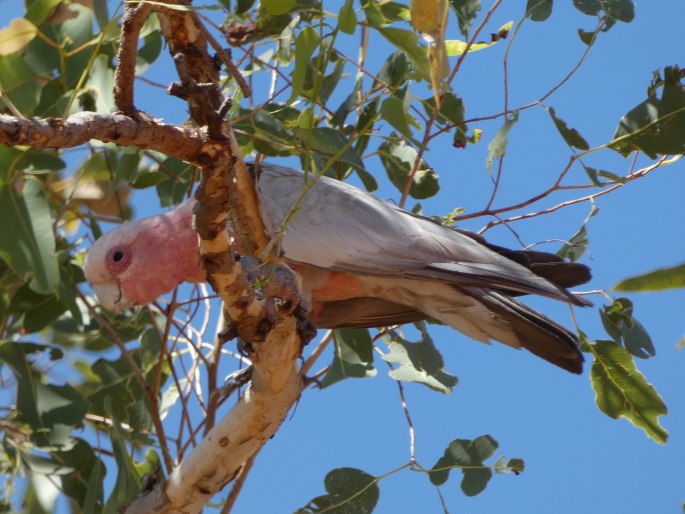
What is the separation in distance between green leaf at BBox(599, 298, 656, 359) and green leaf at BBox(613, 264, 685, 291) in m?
1.31

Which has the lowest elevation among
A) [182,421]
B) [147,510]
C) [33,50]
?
[147,510]

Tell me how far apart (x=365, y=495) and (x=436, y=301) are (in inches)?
20.9

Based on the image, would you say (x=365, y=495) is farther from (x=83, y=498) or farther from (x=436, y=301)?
(x=83, y=498)

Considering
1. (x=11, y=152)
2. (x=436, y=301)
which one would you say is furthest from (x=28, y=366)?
(x=436, y=301)

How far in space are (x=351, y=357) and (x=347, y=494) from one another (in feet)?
1.13

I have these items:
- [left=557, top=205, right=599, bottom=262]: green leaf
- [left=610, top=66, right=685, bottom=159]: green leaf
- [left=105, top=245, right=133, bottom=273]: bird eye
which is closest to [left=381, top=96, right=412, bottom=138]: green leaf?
[left=610, top=66, right=685, bottom=159]: green leaf

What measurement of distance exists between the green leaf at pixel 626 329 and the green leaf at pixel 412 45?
34.8 inches

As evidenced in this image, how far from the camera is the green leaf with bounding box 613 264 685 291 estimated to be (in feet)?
2.73

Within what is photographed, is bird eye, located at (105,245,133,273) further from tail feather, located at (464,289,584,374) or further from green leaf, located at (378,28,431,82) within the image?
green leaf, located at (378,28,431,82)

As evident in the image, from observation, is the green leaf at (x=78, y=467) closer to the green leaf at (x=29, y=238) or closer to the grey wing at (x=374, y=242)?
the green leaf at (x=29, y=238)

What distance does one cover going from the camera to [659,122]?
2.00 metres

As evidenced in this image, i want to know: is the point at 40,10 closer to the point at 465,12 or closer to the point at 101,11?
the point at 101,11

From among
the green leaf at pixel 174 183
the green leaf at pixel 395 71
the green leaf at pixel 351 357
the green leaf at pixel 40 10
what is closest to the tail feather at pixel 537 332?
the green leaf at pixel 351 357

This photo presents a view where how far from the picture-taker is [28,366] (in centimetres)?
244
